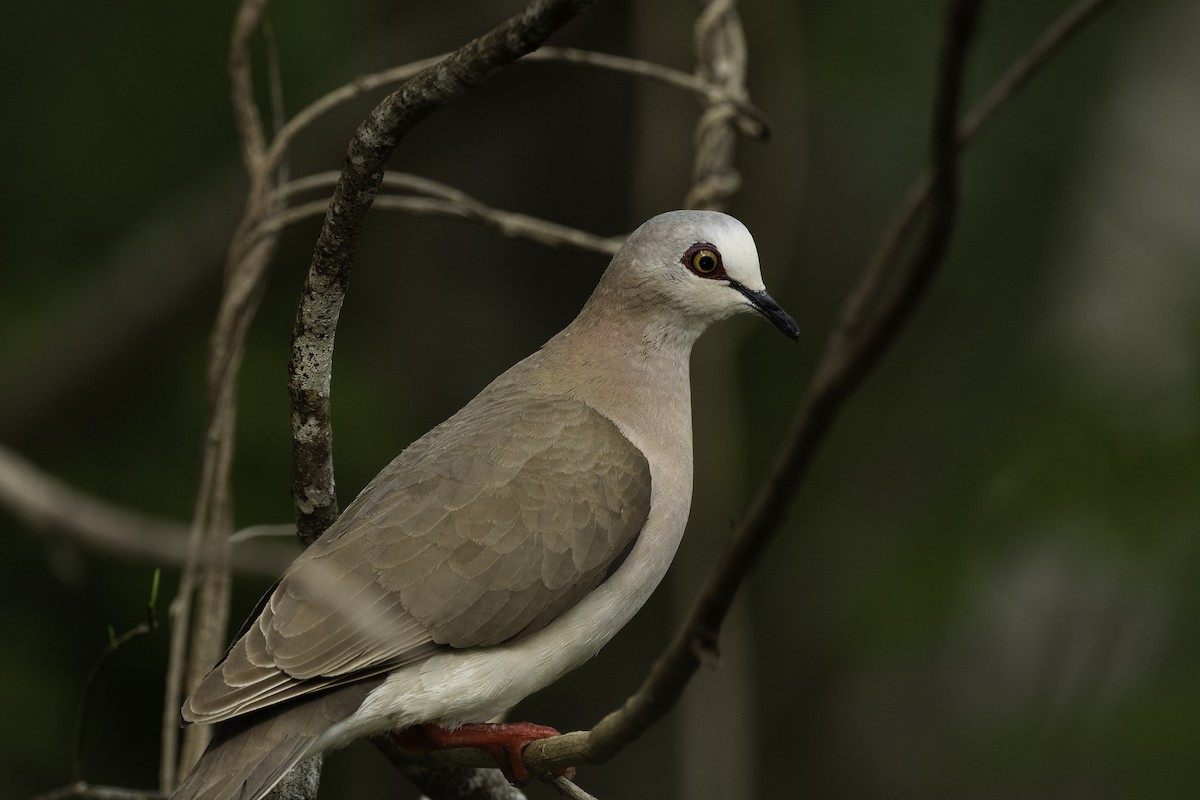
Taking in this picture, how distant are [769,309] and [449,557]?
0.99 meters

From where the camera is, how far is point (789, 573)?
6957mm

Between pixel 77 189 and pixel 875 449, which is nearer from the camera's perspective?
pixel 77 189

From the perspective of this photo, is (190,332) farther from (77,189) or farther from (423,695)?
(423,695)

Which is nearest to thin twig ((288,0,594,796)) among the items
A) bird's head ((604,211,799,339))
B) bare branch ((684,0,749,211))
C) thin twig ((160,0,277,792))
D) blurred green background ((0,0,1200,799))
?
thin twig ((160,0,277,792))

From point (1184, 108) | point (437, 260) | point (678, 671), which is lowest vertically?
point (678, 671)

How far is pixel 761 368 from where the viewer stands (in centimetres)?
675

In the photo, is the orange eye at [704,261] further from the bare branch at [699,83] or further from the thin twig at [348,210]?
the thin twig at [348,210]

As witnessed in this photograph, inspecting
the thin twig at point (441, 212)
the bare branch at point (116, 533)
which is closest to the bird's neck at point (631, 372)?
the thin twig at point (441, 212)

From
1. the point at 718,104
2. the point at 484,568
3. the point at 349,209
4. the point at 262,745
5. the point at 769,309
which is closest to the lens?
the point at 349,209

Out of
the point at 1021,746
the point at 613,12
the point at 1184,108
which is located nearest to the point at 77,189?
the point at 613,12

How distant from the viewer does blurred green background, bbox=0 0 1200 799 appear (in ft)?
17.9

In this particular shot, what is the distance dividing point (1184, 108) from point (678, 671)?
26.7ft

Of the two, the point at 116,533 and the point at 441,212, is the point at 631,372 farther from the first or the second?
the point at 116,533

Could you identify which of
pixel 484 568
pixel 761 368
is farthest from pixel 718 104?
pixel 761 368
